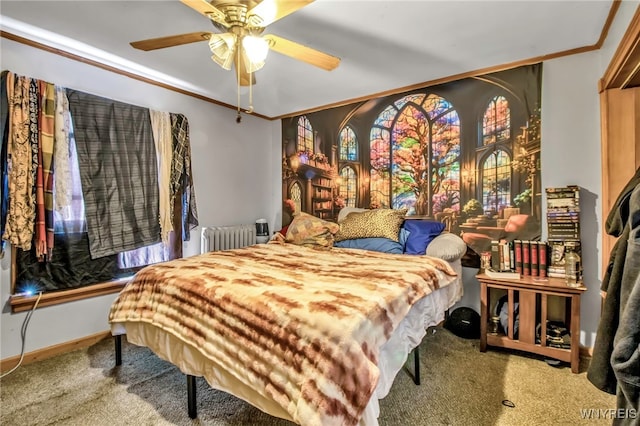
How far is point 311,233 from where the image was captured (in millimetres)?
2973

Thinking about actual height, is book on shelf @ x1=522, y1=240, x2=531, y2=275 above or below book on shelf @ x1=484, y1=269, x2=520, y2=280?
above

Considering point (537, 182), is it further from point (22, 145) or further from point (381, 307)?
point (22, 145)

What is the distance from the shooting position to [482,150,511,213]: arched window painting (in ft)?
8.71

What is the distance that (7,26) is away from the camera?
2.06 meters

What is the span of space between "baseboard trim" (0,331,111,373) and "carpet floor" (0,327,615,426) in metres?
0.07

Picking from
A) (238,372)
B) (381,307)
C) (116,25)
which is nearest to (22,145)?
(116,25)

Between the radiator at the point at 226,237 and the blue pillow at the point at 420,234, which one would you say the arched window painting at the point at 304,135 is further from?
the blue pillow at the point at 420,234

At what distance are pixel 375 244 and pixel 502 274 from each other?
1028 millimetres

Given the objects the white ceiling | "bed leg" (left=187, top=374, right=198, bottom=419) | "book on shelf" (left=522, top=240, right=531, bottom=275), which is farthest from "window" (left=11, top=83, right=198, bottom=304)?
"book on shelf" (left=522, top=240, right=531, bottom=275)

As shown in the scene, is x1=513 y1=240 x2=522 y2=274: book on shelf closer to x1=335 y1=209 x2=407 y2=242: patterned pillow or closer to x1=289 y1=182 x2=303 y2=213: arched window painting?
x1=335 y1=209 x2=407 y2=242: patterned pillow

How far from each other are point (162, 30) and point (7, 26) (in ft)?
3.44

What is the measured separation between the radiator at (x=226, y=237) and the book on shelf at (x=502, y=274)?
265cm

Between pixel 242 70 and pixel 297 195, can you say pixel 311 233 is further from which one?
pixel 242 70

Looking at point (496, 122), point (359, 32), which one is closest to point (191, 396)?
point (359, 32)
